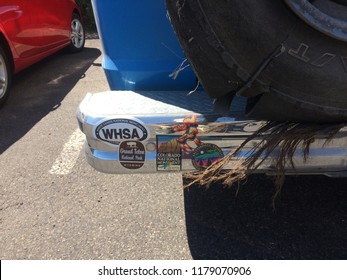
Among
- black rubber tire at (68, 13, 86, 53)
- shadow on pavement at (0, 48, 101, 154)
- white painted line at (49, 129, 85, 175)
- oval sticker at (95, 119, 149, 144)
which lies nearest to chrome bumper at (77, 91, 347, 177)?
oval sticker at (95, 119, 149, 144)

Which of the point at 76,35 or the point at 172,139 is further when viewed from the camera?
the point at 76,35

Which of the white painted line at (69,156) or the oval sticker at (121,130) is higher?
the oval sticker at (121,130)

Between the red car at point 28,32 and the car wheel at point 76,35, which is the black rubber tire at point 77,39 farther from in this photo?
the red car at point 28,32

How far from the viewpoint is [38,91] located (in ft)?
15.1

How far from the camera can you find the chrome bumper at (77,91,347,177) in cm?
155

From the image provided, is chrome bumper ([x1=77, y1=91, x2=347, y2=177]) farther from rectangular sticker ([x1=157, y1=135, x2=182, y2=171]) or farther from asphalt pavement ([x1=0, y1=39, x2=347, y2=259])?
asphalt pavement ([x1=0, y1=39, x2=347, y2=259])

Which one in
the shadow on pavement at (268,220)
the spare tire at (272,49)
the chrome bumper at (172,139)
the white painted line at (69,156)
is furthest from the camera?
the white painted line at (69,156)

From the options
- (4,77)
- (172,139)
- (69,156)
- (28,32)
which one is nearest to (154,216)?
(172,139)

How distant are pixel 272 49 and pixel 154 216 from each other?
4.46 feet

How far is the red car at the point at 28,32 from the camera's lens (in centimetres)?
406

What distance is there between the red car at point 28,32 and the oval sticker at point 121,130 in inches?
115

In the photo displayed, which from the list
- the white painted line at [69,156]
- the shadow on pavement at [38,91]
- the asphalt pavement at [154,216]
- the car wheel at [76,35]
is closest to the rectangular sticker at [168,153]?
the asphalt pavement at [154,216]

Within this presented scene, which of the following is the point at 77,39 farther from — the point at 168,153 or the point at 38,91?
the point at 168,153

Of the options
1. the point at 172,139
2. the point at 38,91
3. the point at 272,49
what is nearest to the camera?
the point at 272,49
